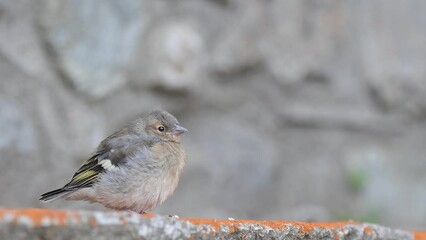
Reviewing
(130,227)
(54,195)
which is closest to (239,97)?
(54,195)

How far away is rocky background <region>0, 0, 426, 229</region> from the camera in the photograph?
2.34m

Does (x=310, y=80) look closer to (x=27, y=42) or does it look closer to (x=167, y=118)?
(x=167, y=118)

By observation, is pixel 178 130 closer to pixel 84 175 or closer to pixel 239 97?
pixel 239 97

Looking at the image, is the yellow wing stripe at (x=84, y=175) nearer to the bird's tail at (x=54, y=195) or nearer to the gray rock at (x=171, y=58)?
the bird's tail at (x=54, y=195)

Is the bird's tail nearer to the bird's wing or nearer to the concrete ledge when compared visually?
the bird's wing

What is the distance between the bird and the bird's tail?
7 centimetres

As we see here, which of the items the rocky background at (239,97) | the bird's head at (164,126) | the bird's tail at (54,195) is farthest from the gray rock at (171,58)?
the bird's tail at (54,195)

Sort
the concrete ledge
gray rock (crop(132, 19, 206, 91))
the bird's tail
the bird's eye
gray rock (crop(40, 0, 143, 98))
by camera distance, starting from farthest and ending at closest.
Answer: the bird's eye
gray rock (crop(132, 19, 206, 91))
gray rock (crop(40, 0, 143, 98))
the bird's tail
the concrete ledge

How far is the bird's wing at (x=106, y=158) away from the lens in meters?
2.32

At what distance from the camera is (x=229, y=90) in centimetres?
299

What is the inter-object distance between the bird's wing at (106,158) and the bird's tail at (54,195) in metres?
0.10

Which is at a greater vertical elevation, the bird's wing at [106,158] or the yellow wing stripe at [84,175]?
the bird's wing at [106,158]

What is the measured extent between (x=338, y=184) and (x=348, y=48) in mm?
682

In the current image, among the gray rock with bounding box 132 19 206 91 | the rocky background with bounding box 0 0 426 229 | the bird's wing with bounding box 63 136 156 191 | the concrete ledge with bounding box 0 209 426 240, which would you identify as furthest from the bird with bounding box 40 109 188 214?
the concrete ledge with bounding box 0 209 426 240
